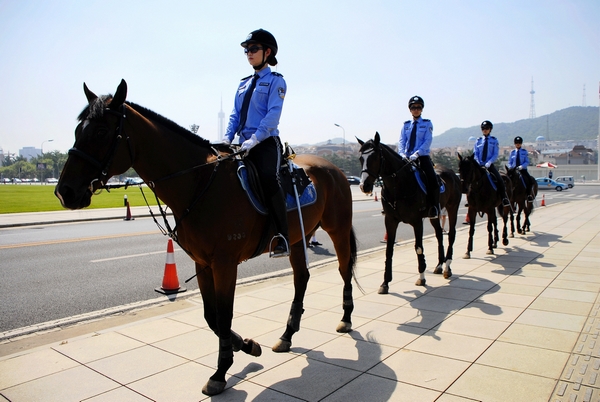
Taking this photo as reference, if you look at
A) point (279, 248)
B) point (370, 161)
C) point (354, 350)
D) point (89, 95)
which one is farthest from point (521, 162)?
point (89, 95)

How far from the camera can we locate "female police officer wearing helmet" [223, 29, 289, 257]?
4.54 meters

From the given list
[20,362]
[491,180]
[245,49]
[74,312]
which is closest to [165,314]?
[74,312]

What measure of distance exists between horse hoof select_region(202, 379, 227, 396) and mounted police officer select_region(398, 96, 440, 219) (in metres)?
5.65

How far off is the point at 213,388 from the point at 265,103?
2819 millimetres

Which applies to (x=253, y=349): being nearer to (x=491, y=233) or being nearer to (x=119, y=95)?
(x=119, y=95)

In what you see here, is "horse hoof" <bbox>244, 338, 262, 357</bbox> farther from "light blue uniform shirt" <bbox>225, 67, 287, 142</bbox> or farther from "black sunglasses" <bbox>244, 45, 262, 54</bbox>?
"black sunglasses" <bbox>244, 45, 262, 54</bbox>

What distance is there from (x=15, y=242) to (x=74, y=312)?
853 centimetres

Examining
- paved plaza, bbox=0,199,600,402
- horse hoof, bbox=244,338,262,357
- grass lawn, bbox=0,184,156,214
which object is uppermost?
grass lawn, bbox=0,184,156,214

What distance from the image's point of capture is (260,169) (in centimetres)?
456

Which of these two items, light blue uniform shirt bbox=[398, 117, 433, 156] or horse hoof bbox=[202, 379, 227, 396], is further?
light blue uniform shirt bbox=[398, 117, 433, 156]

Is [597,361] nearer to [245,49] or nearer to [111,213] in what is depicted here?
[245,49]

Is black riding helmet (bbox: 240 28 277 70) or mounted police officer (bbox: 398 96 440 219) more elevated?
black riding helmet (bbox: 240 28 277 70)

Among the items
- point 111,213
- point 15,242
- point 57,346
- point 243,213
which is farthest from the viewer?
point 111,213

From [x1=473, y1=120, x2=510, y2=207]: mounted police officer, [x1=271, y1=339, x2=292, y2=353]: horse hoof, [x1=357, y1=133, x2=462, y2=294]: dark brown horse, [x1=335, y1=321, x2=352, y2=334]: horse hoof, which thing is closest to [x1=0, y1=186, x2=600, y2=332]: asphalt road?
[x1=357, y1=133, x2=462, y2=294]: dark brown horse
